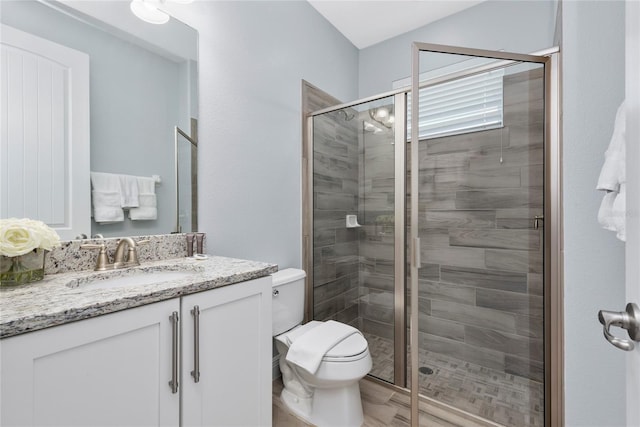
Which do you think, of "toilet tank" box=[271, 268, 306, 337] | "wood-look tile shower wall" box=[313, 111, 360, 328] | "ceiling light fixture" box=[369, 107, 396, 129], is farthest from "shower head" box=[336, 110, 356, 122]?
"toilet tank" box=[271, 268, 306, 337]

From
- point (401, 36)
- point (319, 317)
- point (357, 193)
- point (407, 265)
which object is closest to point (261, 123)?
point (357, 193)

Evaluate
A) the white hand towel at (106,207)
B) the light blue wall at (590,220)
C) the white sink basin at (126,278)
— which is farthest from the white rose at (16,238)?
the light blue wall at (590,220)

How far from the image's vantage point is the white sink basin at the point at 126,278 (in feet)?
3.52

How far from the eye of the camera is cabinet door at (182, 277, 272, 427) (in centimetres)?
99

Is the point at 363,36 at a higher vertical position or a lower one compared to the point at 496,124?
higher

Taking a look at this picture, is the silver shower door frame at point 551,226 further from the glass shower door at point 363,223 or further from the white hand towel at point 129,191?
the white hand towel at point 129,191

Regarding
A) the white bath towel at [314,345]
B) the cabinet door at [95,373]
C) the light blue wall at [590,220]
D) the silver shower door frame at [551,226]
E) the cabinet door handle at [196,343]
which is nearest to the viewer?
the cabinet door at [95,373]

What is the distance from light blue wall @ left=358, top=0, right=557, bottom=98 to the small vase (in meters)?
2.67

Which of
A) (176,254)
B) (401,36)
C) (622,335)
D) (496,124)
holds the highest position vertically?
(401,36)

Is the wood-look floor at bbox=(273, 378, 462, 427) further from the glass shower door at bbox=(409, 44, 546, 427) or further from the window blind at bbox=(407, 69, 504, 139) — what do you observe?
the window blind at bbox=(407, 69, 504, 139)

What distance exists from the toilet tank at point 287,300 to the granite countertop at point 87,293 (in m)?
0.51

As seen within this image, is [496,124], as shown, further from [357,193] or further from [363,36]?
[363,36]

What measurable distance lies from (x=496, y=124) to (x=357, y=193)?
958 millimetres

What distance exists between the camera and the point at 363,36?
272 cm
